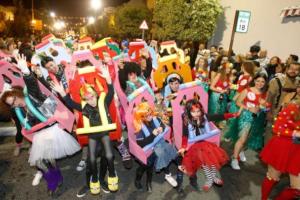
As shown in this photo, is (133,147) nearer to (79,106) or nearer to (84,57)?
(79,106)

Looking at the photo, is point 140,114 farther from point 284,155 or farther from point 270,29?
point 270,29

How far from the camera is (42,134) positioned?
4129 millimetres

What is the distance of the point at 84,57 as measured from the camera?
502 cm

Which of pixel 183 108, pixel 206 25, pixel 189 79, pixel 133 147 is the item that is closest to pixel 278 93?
pixel 189 79

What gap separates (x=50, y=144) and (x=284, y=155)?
3.36 m

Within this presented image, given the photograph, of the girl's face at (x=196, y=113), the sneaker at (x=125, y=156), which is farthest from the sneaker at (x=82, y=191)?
the girl's face at (x=196, y=113)

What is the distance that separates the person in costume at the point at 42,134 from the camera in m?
4.06

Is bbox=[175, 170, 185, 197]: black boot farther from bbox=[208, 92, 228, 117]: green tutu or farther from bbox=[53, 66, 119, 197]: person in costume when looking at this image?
bbox=[208, 92, 228, 117]: green tutu

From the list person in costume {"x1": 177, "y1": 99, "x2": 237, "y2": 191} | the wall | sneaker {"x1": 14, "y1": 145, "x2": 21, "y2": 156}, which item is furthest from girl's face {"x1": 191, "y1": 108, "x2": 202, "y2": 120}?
the wall

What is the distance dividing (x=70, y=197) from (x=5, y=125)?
3.87 meters

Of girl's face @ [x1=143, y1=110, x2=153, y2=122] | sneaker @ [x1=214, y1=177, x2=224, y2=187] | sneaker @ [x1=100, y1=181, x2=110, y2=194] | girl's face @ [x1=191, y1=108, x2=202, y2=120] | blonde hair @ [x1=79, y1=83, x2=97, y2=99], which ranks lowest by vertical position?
sneaker @ [x1=100, y1=181, x2=110, y2=194]

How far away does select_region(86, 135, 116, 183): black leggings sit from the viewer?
13.4ft

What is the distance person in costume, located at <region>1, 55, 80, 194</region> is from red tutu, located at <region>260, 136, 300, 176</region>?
3.04 metres

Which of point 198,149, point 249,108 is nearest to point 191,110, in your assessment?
point 198,149
